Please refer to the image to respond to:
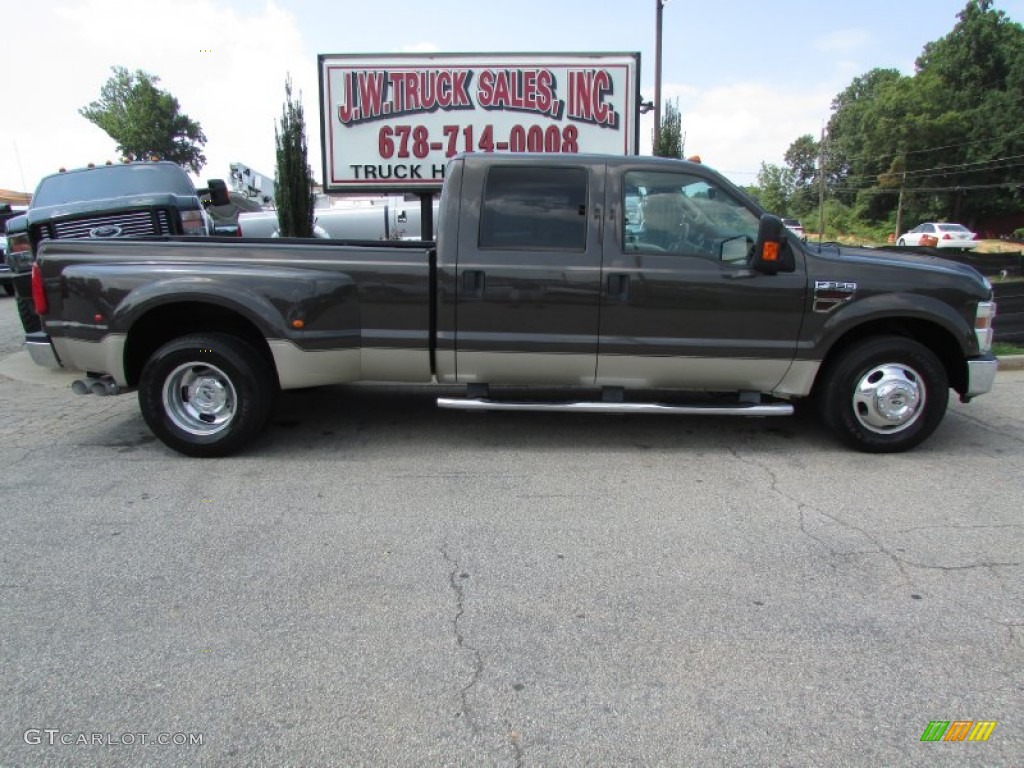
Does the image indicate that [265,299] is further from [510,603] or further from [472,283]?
[510,603]

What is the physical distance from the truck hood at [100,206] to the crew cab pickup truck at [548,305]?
3687mm

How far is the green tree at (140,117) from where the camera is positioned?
148 feet

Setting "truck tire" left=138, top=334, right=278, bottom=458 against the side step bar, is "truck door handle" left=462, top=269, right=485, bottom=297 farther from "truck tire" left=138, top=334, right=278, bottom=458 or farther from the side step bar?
"truck tire" left=138, top=334, right=278, bottom=458

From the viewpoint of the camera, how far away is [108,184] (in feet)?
29.2

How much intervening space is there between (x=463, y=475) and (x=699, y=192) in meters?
2.46

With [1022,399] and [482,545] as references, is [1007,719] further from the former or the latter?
[1022,399]

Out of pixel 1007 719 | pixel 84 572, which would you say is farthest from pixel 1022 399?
pixel 84 572

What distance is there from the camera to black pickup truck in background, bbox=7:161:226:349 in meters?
8.12

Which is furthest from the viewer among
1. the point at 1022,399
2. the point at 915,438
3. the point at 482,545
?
the point at 1022,399

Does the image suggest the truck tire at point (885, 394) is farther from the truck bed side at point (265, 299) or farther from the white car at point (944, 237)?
the white car at point (944, 237)

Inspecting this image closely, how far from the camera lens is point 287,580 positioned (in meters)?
3.28

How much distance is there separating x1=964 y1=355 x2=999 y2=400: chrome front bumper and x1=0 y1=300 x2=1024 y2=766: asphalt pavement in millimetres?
504

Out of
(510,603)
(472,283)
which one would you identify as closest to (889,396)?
(472,283)

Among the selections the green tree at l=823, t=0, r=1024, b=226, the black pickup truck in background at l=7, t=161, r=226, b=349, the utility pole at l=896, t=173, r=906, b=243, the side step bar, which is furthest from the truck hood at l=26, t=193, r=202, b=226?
the green tree at l=823, t=0, r=1024, b=226
